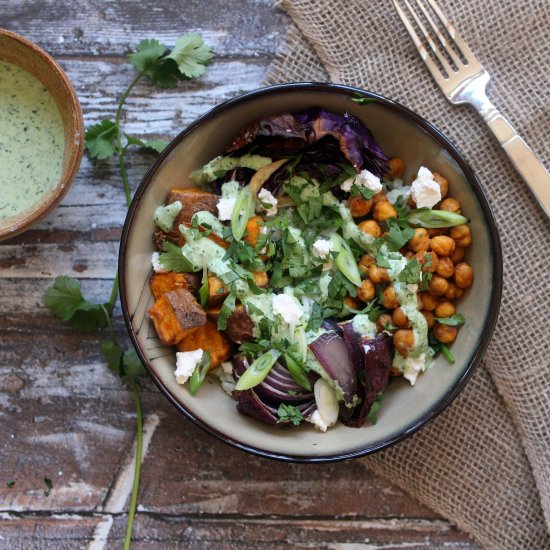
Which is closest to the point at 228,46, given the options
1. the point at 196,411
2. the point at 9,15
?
the point at 9,15

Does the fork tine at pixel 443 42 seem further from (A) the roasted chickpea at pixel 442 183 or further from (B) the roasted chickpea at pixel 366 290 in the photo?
(B) the roasted chickpea at pixel 366 290

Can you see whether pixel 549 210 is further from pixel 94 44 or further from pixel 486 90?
pixel 94 44

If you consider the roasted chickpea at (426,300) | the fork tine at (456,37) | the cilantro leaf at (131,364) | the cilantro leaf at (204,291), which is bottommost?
the cilantro leaf at (131,364)

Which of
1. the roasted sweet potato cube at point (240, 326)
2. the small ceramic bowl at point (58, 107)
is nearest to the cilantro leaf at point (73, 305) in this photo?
the small ceramic bowl at point (58, 107)

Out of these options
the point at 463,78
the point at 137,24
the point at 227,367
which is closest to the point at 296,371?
the point at 227,367

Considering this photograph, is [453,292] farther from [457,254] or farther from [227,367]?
[227,367]

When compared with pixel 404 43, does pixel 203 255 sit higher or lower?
lower

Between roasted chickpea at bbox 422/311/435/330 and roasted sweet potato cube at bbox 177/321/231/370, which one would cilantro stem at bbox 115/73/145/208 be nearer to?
roasted sweet potato cube at bbox 177/321/231/370
